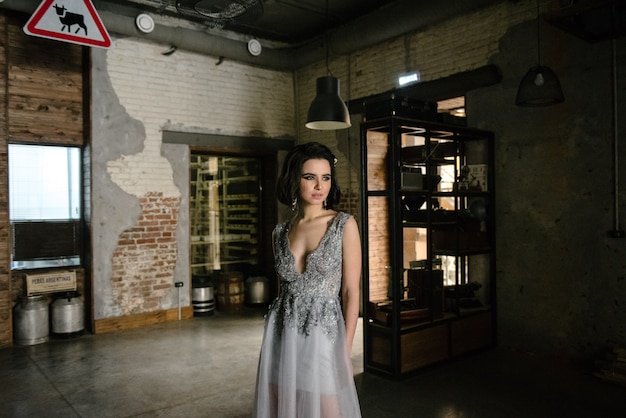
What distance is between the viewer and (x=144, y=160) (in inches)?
254

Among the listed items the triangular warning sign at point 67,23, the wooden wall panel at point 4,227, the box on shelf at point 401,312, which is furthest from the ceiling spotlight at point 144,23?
the box on shelf at point 401,312

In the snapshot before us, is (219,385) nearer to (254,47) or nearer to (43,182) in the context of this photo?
(43,182)

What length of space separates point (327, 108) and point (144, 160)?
8.91ft

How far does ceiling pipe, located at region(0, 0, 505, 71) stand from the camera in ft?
17.7

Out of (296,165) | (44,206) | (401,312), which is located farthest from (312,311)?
(44,206)

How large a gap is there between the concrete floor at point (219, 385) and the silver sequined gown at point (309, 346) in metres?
1.44

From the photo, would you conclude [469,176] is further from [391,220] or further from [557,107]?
[391,220]

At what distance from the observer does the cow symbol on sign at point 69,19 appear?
364cm

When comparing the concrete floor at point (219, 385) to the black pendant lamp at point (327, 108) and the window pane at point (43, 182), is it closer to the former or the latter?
the window pane at point (43, 182)

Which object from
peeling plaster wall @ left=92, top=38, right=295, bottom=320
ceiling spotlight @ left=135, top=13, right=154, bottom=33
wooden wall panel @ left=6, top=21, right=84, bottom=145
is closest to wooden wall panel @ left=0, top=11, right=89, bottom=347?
wooden wall panel @ left=6, top=21, right=84, bottom=145

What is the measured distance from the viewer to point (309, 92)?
25.5 feet

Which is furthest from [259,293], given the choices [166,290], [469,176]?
[469,176]

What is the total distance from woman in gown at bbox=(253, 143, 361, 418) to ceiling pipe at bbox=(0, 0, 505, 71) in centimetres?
385

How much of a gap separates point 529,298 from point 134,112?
5.22 m
